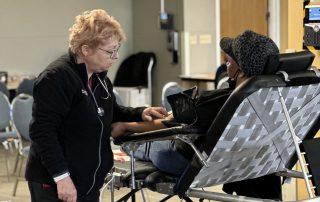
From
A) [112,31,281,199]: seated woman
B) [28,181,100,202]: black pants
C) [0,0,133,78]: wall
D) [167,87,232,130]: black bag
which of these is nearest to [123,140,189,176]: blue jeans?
[112,31,281,199]: seated woman

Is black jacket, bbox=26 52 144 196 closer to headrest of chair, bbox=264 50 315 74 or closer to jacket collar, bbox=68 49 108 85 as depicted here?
jacket collar, bbox=68 49 108 85

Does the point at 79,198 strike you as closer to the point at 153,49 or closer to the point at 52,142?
the point at 52,142

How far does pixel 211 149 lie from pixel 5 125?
3.87 metres

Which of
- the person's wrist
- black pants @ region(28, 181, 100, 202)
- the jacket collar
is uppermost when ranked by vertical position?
the jacket collar

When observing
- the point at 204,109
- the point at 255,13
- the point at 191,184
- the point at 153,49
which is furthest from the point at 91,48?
the point at 153,49

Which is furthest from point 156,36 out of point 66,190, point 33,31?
point 66,190

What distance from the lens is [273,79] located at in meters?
2.25

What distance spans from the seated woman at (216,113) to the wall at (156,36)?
6.46 metres

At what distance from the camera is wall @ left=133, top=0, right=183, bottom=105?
374 inches

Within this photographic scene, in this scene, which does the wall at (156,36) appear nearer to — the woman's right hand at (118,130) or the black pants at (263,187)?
the black pants at (263,187)

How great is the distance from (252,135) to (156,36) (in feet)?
24.4

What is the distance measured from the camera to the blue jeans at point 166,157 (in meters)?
2.76

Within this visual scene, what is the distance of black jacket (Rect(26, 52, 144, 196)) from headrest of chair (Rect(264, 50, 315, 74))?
0.71 meters

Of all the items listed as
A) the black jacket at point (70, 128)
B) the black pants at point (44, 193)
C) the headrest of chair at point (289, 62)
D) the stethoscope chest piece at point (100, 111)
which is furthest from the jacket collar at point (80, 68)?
the headrest of chair at point (289, 62)
